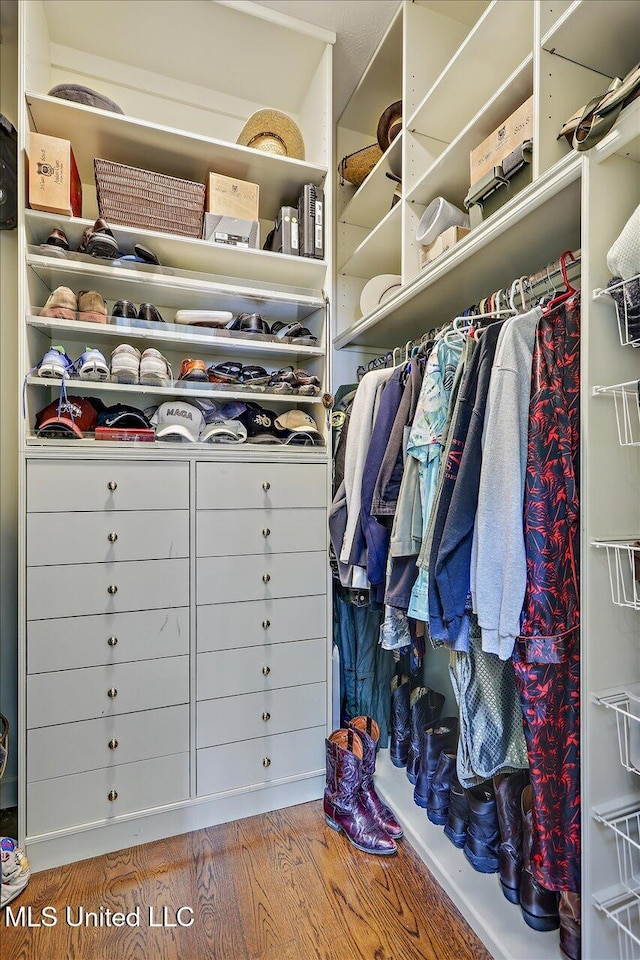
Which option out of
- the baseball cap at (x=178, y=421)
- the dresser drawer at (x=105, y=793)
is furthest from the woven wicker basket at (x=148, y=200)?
the dresser drawer at (x=105, y=793)

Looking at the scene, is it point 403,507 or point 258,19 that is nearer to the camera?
point 403,507

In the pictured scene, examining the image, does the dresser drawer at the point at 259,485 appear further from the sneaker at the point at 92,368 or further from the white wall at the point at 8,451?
the white wall at the point at 8,451

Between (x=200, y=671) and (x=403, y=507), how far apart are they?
0.92 meters

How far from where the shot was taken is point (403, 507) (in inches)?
51.7

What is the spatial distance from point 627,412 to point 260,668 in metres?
1.38

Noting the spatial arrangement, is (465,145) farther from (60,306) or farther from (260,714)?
(260,714)

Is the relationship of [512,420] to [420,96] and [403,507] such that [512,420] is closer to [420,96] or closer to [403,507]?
[403,507]

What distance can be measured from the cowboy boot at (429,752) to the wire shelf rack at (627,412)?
45.2 inches

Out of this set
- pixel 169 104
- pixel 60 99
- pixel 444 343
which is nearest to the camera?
pixel 444 343

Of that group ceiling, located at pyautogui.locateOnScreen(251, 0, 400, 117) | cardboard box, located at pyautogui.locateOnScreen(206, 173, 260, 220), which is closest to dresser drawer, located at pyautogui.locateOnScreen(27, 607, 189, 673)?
cardboard box, located at pyautogui.locateOnScreen(206, 173, 260, 220)

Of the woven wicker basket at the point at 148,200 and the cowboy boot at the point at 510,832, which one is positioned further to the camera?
the woven wicker basket at the point at 148,200

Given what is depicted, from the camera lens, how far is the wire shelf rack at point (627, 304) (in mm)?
933

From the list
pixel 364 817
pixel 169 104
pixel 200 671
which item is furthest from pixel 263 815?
pixel 169 104

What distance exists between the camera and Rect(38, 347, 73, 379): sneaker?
1.50 m
